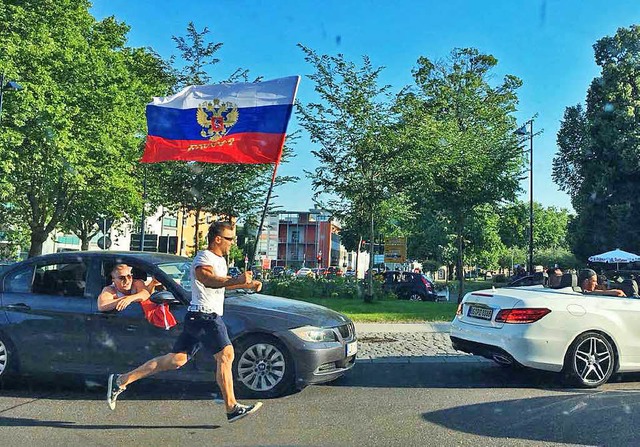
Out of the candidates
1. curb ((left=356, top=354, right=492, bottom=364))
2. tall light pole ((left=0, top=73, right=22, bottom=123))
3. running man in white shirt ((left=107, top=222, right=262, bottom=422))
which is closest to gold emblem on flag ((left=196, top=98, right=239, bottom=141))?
curb ((left=356, top=354, right=492, bottom=364))

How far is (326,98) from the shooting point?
17.4 m

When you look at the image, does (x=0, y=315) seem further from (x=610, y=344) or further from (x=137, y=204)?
(x=137, y=204)

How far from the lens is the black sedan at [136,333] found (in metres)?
6.15

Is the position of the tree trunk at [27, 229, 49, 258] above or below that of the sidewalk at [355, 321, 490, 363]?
above

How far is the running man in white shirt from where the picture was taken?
192 inches

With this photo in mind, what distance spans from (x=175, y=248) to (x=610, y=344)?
19.8 meters

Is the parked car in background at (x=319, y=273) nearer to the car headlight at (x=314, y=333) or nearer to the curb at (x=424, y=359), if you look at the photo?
the curb at (x=424, y=359)

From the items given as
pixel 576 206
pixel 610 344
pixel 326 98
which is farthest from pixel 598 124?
pixel 610 344

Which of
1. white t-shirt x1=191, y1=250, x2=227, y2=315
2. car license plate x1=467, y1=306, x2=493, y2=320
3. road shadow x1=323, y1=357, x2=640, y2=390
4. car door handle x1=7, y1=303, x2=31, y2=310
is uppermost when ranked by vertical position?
white t-shirt x1=191, y1=250, x2=227, y2=315

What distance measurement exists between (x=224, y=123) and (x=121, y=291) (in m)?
5.77

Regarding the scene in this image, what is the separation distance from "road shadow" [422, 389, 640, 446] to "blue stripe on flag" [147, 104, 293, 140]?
647cm

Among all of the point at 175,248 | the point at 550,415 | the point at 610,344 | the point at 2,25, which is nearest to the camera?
the point at 550,415

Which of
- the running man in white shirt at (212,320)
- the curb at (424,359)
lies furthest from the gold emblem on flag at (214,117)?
the running man in white shirt at (212,320)

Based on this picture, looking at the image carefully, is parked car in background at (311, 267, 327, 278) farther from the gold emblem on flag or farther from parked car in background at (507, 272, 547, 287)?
the gold emblem on flag
